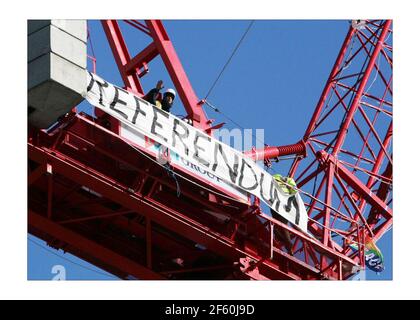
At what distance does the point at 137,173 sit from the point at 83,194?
2.04 meters

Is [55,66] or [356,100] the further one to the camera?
[356,100]

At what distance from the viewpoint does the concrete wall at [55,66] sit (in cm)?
4556

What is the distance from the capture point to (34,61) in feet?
150

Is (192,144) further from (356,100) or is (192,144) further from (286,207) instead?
(356,100)

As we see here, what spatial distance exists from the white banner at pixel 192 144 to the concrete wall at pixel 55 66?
87 centimetres

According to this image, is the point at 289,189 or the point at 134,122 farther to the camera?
the point at 289,189

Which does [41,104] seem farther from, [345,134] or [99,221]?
[345,134]

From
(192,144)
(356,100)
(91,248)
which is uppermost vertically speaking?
(356,100)

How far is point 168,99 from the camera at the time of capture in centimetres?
5025

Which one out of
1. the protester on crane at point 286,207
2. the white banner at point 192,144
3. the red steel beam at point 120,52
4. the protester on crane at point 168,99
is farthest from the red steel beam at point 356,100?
the protester on crane at point 168,99

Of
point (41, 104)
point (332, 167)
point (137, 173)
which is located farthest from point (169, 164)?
point (332, 167)

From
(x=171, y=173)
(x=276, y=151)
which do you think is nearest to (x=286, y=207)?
(x=276, y=151)

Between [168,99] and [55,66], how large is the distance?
549 cm

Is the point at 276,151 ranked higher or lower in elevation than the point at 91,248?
higher
